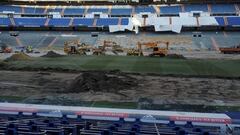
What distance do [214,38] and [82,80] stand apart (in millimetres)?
48466

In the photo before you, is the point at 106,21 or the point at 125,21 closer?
the point at 125,21

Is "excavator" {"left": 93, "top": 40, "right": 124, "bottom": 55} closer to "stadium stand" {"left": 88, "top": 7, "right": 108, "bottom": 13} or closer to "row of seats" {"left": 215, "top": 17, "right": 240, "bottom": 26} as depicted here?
"stadium stand" {"left": 88, "top": 7, "right": 108, "bottom": 13}

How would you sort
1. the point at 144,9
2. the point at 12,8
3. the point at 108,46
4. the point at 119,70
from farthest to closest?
the point at 12,8, the point at 144,9, the point at 108,46, the point at 119,70

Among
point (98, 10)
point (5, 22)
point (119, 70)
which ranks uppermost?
point (98, 10)

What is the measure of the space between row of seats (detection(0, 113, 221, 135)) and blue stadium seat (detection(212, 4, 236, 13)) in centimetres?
7360

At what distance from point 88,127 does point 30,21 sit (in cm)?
7324

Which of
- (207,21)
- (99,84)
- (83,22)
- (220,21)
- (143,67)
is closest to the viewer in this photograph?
(99,84)

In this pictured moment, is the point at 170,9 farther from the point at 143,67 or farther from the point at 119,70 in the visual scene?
the point at 119,70

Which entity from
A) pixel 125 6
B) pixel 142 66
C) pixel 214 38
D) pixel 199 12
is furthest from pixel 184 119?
pixel 125 6

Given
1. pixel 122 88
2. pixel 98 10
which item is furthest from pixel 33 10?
pixel 122 88

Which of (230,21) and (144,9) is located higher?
(144,9)

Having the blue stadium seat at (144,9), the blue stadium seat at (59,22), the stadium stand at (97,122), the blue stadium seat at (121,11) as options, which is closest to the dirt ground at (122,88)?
the stadium stand at (97,122)

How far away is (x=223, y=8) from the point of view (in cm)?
8488

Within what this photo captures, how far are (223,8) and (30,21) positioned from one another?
131 ft
